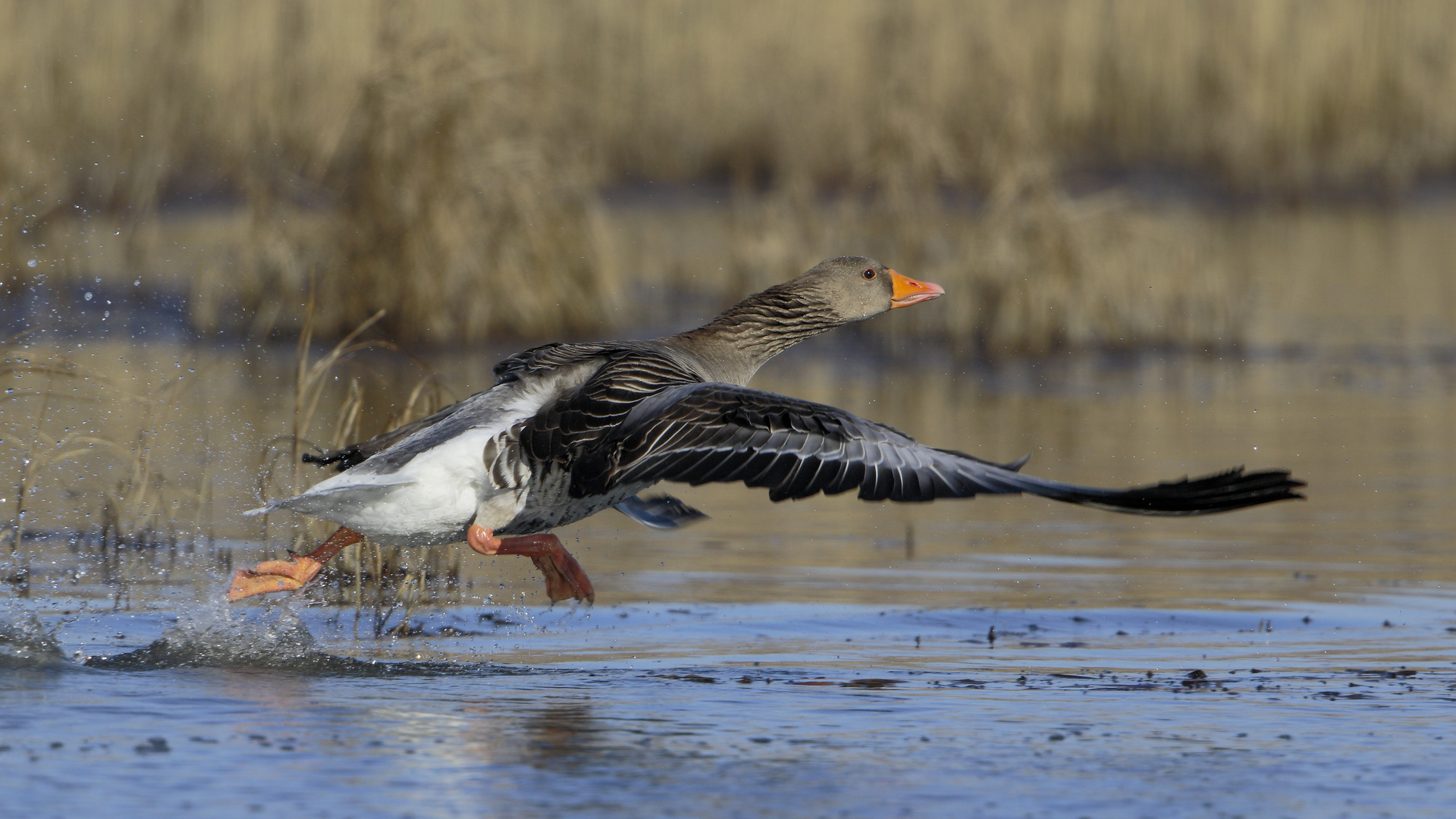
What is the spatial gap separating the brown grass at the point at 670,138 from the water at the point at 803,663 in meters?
2.36

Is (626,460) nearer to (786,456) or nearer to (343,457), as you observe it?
(786,456)

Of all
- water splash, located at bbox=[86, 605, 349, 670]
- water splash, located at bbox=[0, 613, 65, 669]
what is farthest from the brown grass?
water splash, located at bbox=[0, 613, 65, 669]

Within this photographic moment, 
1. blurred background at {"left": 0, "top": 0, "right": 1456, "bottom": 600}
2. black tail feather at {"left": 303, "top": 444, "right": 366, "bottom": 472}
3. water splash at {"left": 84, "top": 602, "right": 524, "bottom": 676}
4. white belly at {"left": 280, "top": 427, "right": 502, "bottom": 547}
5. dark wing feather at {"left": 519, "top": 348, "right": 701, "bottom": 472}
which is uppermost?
blurred background at {"left": 0, "top": 0, "right": 1456, "bottom": 600}

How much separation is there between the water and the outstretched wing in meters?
0.69

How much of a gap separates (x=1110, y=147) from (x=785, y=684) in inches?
727

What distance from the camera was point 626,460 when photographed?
6613mm

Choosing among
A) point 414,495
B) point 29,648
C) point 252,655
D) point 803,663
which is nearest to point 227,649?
point 252,655

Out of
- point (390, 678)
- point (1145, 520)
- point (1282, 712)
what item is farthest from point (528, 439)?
point (1145, 520)

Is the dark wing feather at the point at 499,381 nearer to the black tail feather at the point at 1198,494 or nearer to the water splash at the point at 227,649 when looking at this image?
the water splash at the point at 227,649

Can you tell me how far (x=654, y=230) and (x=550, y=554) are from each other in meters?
15.3

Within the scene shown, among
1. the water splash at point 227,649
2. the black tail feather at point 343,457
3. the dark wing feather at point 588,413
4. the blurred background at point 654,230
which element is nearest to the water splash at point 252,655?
the water splash at point 227,649

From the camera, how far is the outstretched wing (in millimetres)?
6262

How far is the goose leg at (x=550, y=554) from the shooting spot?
7086mm

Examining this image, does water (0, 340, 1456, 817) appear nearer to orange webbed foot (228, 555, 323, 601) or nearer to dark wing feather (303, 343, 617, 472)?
orange webbed foot (228, 555, 323, 601)
